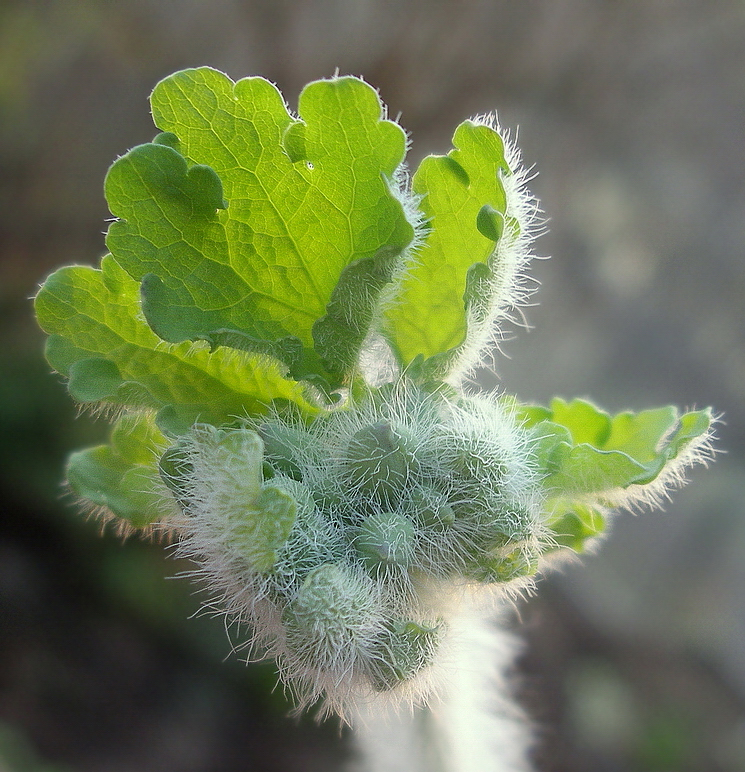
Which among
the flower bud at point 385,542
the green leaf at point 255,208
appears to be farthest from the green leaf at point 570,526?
the green leaf at point 255,208

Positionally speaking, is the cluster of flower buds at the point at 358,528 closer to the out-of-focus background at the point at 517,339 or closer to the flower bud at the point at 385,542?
the flower bud at the point at 385,542

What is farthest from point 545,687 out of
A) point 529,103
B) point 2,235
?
point 2,235

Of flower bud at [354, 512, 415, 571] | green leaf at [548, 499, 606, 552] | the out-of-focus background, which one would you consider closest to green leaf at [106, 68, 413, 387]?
flower bud at [354, 512, 415, 571]

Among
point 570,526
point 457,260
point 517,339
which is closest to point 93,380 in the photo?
point 457,260

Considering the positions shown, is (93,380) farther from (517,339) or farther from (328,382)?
(517,339)

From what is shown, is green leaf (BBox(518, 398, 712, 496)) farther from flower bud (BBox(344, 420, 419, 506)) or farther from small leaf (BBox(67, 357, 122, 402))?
small leaf (BBox(67, 357, 122, 402))
